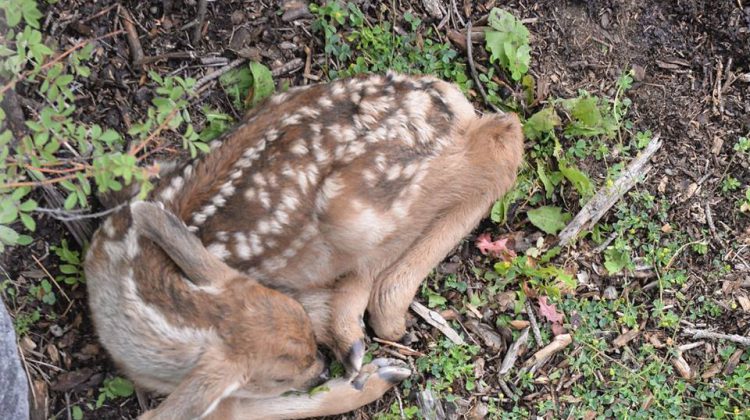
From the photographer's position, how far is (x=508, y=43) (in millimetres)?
4672

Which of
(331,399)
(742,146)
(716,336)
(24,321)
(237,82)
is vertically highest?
(237,82)

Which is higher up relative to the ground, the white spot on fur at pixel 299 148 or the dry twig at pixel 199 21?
the dry twig at pixel 199 21

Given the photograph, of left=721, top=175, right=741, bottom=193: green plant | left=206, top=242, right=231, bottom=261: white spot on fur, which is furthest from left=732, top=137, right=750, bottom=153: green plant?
left=206, top=242, right=231, bottom=261: white spot on fur

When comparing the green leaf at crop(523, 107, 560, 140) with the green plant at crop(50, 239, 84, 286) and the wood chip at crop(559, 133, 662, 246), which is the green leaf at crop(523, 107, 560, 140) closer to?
the wood chip at crop(559, 133, 662, 246)

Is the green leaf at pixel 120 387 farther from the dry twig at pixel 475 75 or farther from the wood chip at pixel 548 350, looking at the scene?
the dry twig at pixel 475 75

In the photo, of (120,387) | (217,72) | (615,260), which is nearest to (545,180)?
(615,260)

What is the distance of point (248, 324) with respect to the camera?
145 inches

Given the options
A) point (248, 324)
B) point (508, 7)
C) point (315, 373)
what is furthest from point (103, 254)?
point (508, 7)

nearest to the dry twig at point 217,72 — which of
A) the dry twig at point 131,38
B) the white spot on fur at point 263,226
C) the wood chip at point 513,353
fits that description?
the dry twig at point 131,38

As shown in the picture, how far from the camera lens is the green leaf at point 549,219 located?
182 inches

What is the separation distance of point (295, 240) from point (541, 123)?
1522mm

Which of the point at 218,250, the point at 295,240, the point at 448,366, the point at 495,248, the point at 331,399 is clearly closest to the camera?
the point at 218,250

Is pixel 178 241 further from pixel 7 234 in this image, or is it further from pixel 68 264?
pixel 68 264

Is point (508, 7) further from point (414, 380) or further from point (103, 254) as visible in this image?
point (103, 254)
